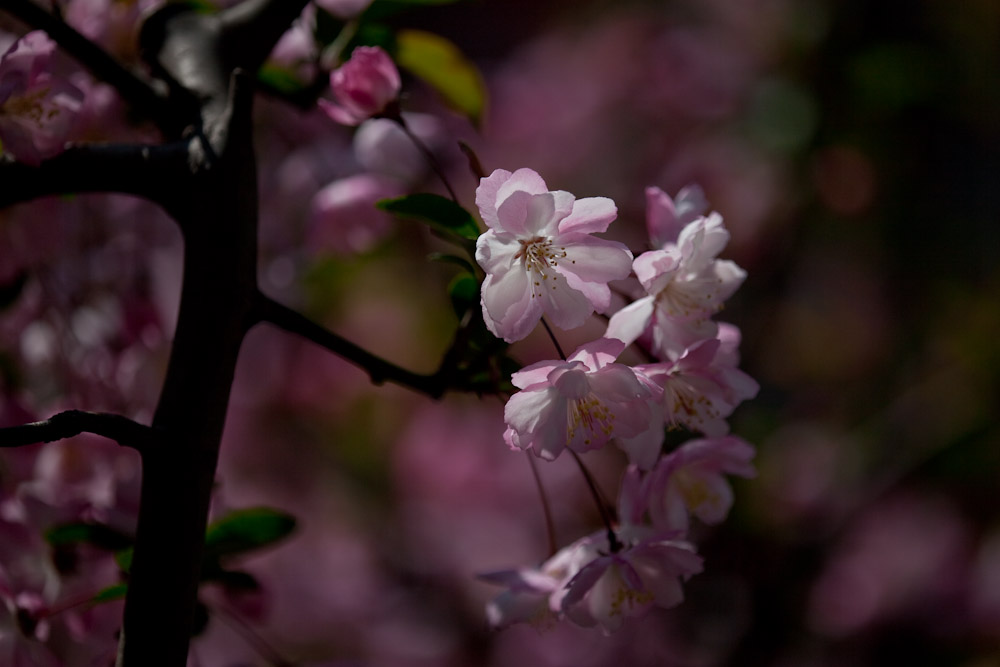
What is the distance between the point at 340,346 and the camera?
518 mm

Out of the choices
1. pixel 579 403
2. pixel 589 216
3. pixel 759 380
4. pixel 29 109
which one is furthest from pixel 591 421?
pixel 759 380

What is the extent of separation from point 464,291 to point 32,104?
28 cm

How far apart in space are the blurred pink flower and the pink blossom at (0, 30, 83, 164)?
1.27ft

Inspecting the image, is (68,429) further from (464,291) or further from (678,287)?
(678,287)

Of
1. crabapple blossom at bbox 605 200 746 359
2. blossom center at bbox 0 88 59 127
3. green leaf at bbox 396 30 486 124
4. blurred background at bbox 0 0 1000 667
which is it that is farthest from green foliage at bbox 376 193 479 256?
blurred background at bbox 0 0 1000 667

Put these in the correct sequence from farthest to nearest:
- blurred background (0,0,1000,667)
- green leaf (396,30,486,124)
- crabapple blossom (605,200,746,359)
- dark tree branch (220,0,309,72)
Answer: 1. blurred background (0,0,1000,667)
2. green leaf (396,30,486,124)
3. dark tree branch (220,0,309,72)
4. crabapple blossom (605,200,746,359)

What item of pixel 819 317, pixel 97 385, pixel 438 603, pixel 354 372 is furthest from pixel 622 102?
pixel 97 385

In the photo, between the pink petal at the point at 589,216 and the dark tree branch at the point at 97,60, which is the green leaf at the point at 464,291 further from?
the dark tree branch at the point at 97,60

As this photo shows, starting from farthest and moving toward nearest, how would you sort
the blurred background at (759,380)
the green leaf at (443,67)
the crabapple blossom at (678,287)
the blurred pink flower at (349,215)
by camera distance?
the blurred background at (759,380) → the blurred pink flower at (349,215) → the green leaf at (443,67) → the crabapple blossom at (678,287)

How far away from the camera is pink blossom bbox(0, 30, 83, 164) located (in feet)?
1.75

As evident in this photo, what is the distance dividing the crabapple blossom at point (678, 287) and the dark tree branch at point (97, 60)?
1.08ft

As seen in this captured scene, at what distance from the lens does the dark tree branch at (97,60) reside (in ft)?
1.82

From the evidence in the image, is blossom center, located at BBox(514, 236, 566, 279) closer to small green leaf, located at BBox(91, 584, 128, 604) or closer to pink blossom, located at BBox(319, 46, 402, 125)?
pink blossom, located at BBox(319, 46, 402, 125)

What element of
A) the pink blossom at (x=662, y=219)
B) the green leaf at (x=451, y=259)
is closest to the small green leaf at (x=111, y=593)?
the green leaf at (x=451, y=259)
